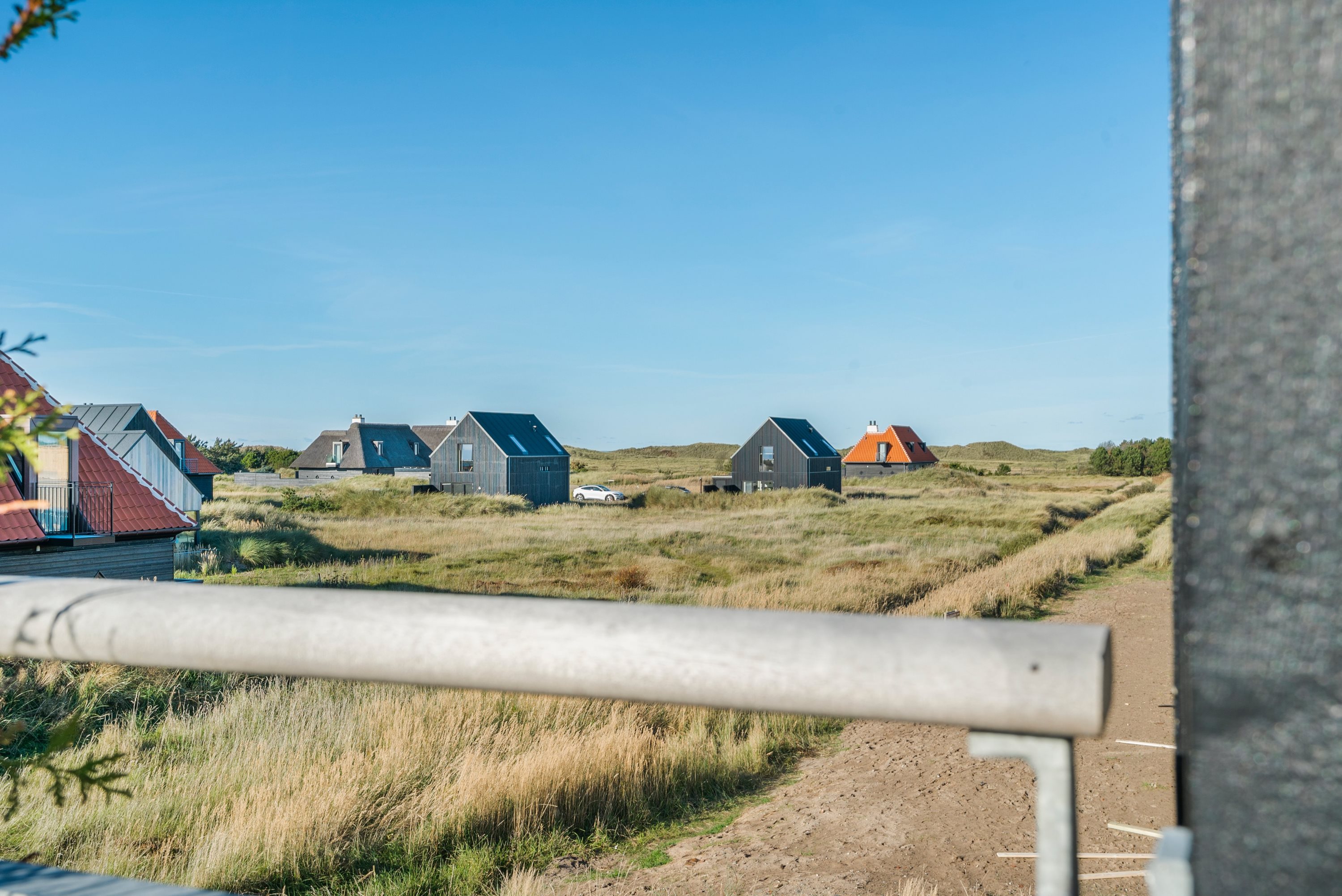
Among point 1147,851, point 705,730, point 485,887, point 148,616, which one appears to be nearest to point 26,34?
point 148,616

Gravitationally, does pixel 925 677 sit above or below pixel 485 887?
above

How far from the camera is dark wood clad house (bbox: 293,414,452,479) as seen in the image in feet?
177

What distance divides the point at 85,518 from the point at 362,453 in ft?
141

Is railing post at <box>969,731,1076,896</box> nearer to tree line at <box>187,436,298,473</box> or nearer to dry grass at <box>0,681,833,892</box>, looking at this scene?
dry grass at <box>0,681,833,892</box>

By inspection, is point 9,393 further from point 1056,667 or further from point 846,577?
point 846,577

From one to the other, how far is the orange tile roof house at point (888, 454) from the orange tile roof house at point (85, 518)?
51.5 m

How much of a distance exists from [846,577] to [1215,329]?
15938mm

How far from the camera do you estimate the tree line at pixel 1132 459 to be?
65250 millimetres

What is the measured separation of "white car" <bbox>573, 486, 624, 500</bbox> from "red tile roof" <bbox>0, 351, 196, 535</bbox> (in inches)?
1275

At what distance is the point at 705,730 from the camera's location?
7.09m

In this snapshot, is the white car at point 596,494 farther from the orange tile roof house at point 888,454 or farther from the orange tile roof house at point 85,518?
the orange tile roof house at point 85,518

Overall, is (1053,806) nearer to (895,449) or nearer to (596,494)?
(596,494)

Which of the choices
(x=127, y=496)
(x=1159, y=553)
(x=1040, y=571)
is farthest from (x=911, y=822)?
→ (x=1159, y=553)

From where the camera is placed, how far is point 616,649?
92 cm
